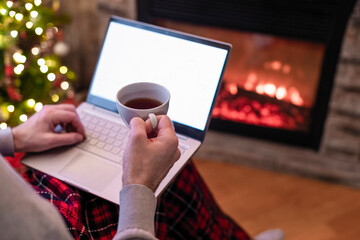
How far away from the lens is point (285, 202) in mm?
1771

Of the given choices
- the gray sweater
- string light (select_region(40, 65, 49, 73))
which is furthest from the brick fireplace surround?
the gray sweater

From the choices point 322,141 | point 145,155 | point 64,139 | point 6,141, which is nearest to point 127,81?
point 64,139

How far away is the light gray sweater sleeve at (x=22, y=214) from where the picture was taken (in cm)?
43

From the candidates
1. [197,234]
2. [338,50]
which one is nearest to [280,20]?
[338,50]

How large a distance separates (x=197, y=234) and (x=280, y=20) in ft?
3.28

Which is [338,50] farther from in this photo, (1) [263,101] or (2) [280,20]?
(1) [263,101]

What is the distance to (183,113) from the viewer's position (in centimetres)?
105

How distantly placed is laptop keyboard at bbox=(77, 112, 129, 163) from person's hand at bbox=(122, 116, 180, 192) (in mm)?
292

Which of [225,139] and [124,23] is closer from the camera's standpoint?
[124,23]

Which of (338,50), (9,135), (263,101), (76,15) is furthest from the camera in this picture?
(76,15)

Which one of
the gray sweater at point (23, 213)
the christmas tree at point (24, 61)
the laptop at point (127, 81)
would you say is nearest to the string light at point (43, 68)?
the christmas tree at point (24, 61)

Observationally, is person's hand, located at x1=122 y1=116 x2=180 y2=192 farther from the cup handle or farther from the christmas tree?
the christmas tree

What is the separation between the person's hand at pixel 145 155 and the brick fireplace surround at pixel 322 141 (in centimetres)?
119

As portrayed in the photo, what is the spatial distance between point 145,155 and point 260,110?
52.3 inches
